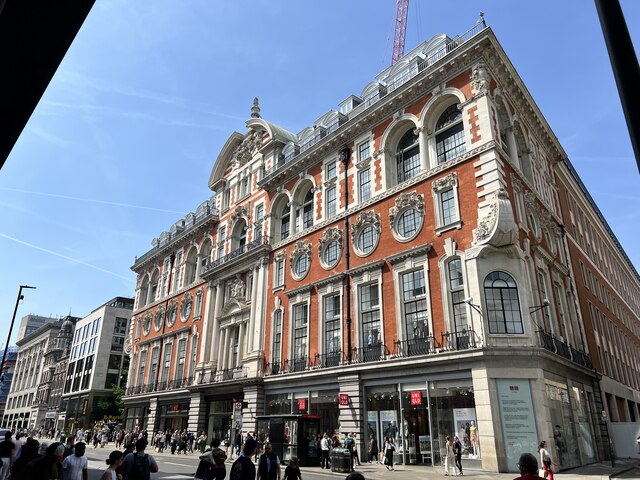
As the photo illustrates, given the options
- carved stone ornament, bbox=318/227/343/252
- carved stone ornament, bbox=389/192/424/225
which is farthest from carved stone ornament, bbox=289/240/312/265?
carved stone ornament, bbox=389/192/424/225

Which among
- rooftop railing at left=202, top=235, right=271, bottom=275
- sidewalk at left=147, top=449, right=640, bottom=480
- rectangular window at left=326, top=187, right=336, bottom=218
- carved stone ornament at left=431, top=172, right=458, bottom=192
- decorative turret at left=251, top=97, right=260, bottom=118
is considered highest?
decorative turret at left=251, top=97, right=260, bottom=118

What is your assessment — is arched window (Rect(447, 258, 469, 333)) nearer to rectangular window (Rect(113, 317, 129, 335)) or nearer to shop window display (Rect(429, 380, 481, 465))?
shop window display (Rect(429, 380, 481, 465))

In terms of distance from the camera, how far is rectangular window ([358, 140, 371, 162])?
31.1 metres

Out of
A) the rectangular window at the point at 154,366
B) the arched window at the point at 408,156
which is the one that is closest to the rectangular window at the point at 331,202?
the arched window at the point at 408,156

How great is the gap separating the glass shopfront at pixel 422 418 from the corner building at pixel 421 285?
7 cm

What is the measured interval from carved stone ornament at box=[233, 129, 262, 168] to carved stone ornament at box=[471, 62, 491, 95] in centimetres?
2217

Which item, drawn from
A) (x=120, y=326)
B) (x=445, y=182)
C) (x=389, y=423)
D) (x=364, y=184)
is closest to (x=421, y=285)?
(x=445, y=182)

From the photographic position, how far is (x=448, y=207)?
989 inches

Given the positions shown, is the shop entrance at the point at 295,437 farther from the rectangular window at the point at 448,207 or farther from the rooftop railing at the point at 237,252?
the rooftop railing at the point at 237,252

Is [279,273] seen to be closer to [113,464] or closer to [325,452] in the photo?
[325,452]

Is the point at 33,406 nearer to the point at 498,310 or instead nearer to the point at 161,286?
the point at 161,286

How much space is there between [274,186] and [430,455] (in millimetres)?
24042

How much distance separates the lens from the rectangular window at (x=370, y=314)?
87.1 ft

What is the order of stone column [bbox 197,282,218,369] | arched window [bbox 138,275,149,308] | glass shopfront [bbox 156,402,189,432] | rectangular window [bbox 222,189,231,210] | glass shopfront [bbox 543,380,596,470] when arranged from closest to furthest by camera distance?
glass shopfront [bbox 543,380,596,470] → stone column [bbox 197,282,218,369] → glass shopfront [bbox 156,402,189,432] → rectangular window [bbox 222,189,231,210] → arched window [bbox 138,275,149,308]
